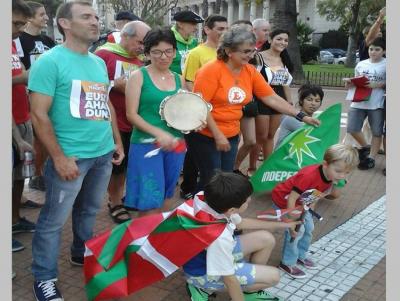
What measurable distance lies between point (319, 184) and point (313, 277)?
737mm

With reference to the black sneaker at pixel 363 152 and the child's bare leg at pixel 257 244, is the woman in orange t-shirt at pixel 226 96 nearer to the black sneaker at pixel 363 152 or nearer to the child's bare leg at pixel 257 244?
the child's bare leg at pixel 257 244

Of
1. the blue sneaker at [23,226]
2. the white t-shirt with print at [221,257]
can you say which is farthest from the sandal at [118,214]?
the white t-shirt with print at [221,257]

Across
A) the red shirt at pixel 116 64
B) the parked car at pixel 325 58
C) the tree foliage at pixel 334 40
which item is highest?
the tree foliage at pixel 334 40

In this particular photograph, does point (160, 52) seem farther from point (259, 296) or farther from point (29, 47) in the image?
point (29, 47)

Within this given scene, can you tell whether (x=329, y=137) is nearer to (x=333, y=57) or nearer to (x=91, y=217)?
(x=91, y=217)

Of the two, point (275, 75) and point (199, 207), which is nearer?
point (199, 207)

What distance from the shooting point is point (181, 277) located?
347 cm

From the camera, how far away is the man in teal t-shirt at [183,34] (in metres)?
5.31

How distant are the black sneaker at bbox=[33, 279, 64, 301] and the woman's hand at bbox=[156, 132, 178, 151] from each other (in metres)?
1.20

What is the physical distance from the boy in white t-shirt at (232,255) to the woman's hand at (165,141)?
572 mm

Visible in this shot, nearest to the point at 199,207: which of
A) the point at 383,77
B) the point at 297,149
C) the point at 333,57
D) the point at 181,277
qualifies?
the point at 181,277

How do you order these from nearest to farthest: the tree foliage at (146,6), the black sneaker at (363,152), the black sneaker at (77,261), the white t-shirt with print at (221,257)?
the white t-shirt with print at (221,257) → the black sneaker at (77,261) → the black sneaker at (363,152) → the tree foliage at (146,6)

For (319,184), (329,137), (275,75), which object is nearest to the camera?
(319,184)

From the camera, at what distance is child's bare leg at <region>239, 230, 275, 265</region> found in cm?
304
